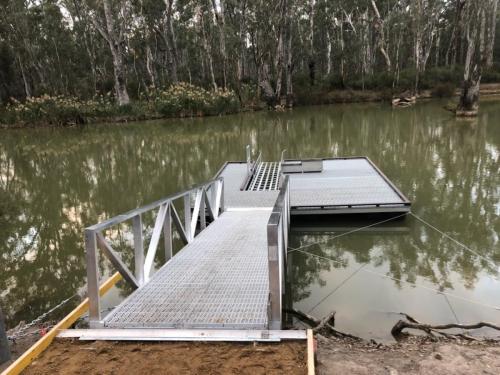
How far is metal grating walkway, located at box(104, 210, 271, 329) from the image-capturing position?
346cm

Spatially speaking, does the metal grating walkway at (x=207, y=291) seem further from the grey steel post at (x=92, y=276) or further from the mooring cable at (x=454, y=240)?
the mooring cable at (x=454, y=240)

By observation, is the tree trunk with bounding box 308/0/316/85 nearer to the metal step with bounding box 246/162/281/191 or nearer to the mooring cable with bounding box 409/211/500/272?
the metal step with bounding box 246/162/281/191

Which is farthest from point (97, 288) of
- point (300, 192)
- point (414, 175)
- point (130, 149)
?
point (130, 149)

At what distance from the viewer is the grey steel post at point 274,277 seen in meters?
3.23

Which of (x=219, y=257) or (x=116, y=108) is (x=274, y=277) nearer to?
(x=219, y=257)

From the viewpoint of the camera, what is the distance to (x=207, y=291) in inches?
160

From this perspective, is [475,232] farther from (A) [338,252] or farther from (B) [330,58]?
(B) [330,58]

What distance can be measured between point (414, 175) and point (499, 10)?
1822 inches

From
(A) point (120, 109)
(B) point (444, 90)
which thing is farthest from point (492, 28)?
(A) point (120, 109)

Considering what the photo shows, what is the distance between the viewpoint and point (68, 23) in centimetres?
4338

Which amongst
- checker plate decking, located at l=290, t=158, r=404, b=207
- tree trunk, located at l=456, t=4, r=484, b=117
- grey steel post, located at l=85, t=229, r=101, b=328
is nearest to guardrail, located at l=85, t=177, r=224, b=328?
grey steel post, located at l=85, t=229, r=101, b=328

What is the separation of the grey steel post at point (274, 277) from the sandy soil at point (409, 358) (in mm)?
517

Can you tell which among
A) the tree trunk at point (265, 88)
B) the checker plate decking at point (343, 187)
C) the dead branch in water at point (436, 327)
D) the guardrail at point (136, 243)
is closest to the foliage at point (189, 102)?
the tree trunk at point (265, 88)

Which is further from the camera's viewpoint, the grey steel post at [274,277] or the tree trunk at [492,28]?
the tree trunk at [492,28]
